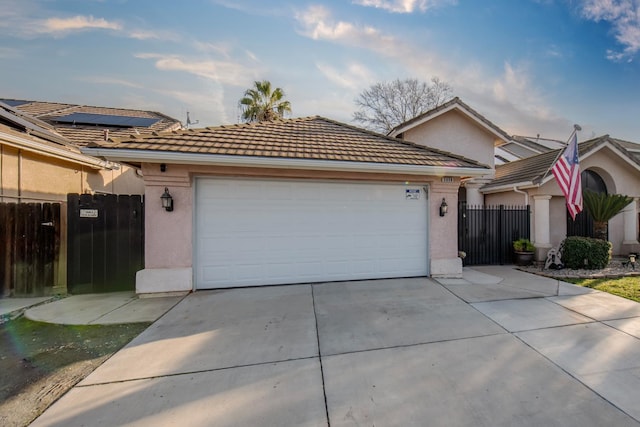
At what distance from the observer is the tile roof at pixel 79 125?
938 cm

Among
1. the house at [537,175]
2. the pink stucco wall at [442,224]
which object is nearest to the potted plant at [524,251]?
the house at [537,175]

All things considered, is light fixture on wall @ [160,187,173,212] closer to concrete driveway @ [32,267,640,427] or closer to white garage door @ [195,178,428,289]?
white garage door @ [195,178,428,289]

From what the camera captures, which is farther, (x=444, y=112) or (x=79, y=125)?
(x=444, y=112)

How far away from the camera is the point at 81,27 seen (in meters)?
7.07

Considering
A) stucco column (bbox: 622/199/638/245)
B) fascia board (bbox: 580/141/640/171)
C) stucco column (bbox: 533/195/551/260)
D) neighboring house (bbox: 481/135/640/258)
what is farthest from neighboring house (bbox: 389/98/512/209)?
stucco column (bbox: 622/199/638/245)

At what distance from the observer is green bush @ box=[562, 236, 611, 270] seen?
306 inches

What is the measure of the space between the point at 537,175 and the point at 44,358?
12.9 meters

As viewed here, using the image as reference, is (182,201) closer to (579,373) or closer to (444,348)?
(444,348)

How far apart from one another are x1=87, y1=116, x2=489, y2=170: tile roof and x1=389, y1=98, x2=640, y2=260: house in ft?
9.88

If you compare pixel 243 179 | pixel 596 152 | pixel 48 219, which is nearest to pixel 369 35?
pixel 243 179

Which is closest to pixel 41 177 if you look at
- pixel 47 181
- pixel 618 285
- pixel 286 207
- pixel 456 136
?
pixel 47 181

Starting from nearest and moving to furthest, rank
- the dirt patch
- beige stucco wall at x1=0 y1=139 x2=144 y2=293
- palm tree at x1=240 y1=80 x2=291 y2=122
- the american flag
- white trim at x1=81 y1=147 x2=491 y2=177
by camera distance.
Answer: the dirt patch, white trim at x1=81 y1=147 x2=491 y2=177, beige stucco wall at x1=0 y1=139 x2=144 y2=293, the american flag, palm tree at x1=240 y1=80 x2=291 y2=122

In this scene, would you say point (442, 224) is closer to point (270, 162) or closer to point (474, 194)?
point (270, 162)

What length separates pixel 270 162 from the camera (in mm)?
5477
